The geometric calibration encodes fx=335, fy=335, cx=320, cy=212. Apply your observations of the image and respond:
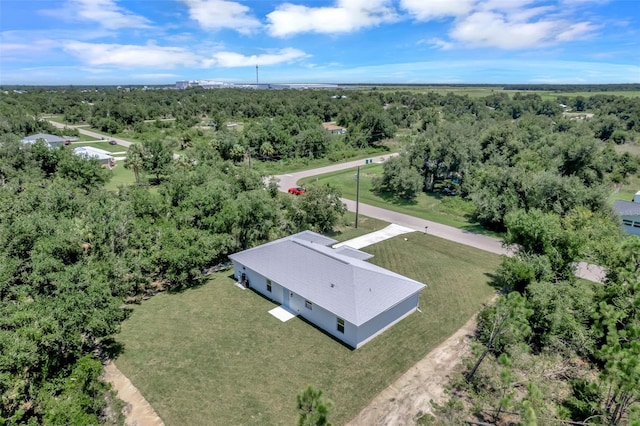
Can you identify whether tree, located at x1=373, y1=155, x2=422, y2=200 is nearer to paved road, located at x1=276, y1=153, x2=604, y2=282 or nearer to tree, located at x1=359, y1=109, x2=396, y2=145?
paved road, located at x1=276, y1=153, x2=604, y2=282

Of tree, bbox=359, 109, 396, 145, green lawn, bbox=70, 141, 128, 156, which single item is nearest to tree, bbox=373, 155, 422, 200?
tree, bbox=359, 109, 396, 145

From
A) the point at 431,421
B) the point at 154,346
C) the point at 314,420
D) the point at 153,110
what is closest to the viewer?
the point at 314,420

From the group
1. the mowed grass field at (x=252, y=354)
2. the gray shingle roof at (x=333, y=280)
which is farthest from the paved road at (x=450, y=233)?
the gray shingle roof at (x=333, y=280)

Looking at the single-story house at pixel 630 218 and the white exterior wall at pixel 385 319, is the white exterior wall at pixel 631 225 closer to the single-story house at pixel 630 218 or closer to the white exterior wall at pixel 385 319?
the single-story house at pixel 630 218

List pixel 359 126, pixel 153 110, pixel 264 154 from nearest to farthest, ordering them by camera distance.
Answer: pixel 264 154, pixel 359 126, pixel 153 110

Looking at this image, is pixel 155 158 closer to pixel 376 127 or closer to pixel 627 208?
pixel 376 127

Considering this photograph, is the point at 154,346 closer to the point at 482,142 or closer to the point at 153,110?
the point at 482,142

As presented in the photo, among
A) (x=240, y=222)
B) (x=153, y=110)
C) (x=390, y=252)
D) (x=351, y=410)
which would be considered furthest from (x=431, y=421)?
(x=153, y=110)
